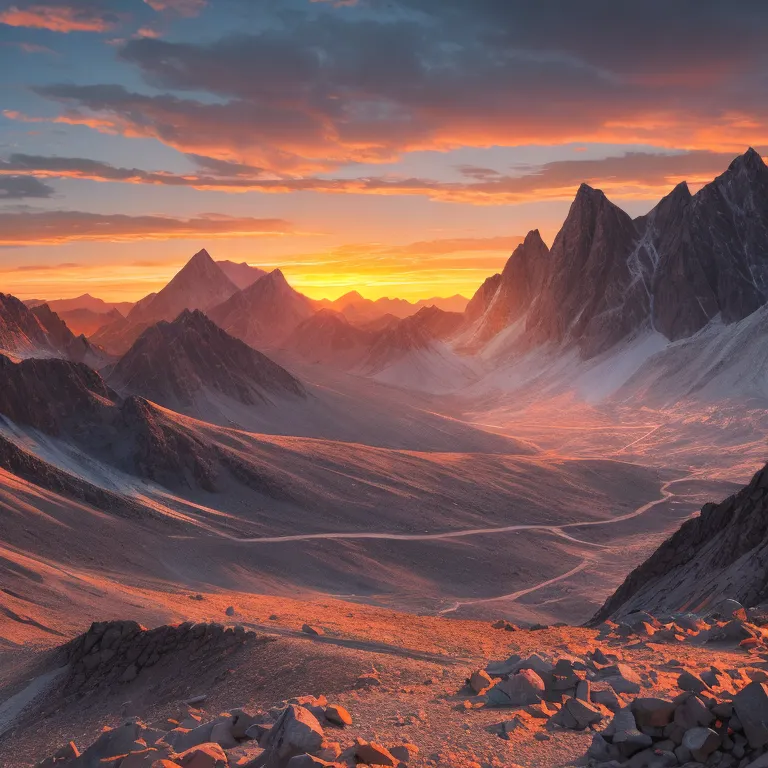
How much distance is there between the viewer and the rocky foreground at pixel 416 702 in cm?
1098

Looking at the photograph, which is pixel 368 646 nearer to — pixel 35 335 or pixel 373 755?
pixel 373 755

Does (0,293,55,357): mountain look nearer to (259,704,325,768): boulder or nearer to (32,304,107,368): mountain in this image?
(32,304,107,368): mountain

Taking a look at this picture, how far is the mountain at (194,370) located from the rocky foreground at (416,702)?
347 feet

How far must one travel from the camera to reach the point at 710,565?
3234cm

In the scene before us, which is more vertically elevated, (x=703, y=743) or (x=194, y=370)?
(x=703, y=743)

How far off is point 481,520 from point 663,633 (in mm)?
65427

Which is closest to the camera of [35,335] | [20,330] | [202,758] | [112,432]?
[202,758]

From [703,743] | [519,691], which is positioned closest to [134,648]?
[519,691]

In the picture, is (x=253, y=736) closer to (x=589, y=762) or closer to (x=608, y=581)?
(x=589, y=762)

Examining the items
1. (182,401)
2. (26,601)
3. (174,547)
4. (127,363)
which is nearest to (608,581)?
(174,547)

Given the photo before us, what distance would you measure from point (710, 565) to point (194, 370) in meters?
113

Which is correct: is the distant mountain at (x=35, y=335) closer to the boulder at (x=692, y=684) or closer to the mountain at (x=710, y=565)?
the mountain at (x=710, y=565)

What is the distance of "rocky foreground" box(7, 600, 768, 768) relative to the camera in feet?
36.0

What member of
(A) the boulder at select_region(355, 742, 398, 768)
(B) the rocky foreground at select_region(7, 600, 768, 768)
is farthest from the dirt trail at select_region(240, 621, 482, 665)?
(A) the boulder at select_region(355, 742, 398, 768)
